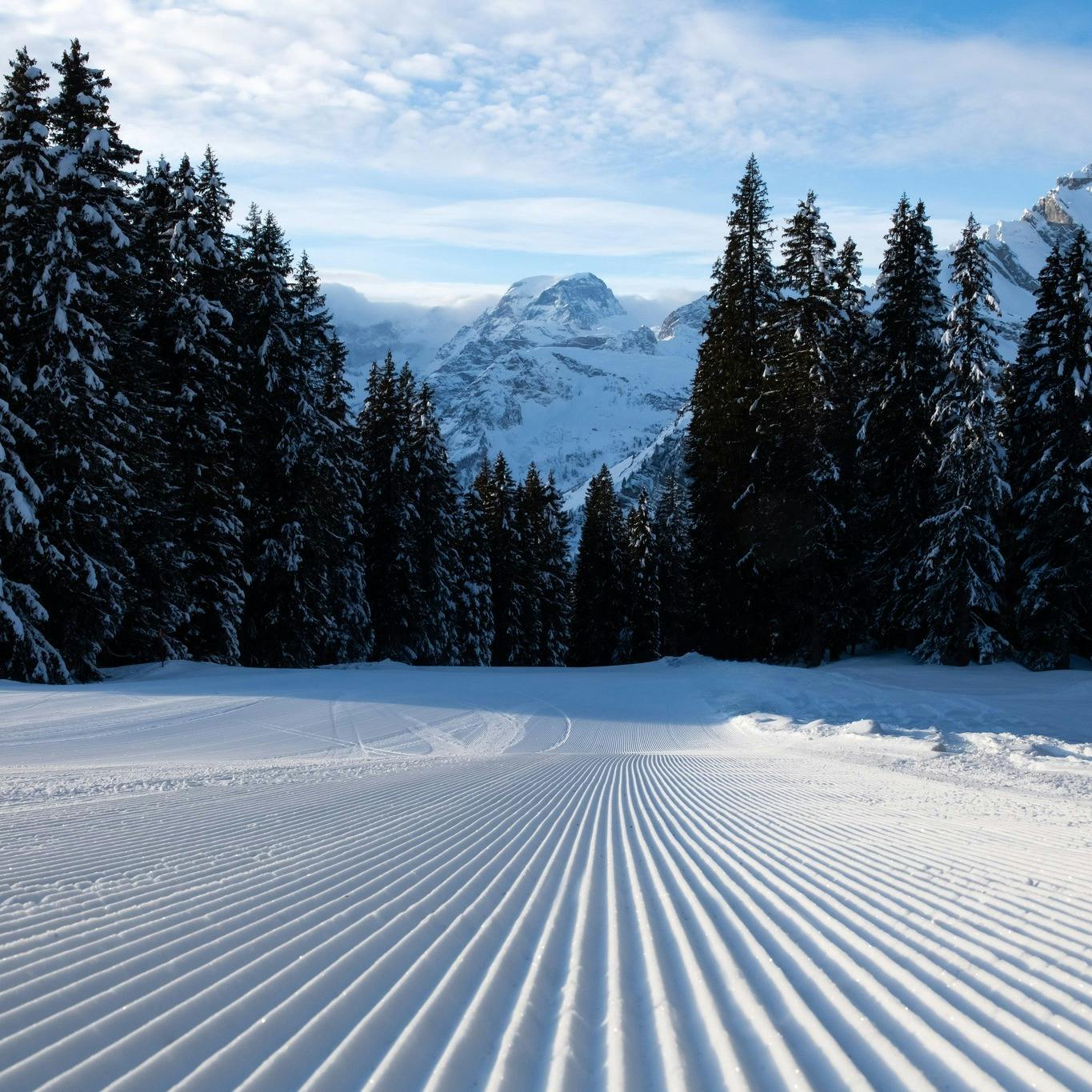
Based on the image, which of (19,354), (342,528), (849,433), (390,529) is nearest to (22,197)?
(19,354)

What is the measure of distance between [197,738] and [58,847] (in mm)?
9008

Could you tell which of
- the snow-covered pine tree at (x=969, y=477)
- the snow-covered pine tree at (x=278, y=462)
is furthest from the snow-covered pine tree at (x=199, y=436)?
the snow-covered pine tree at (x=969, y=477)

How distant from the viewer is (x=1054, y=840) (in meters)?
5.46

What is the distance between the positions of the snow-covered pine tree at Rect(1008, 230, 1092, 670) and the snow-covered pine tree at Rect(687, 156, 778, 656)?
8.29m

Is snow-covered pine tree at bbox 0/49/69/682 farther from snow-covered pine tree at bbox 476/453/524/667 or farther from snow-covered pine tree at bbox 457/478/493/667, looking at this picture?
snow-covered pine tree at bbox 476/453/524/667

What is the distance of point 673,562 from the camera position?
5044 centimetres

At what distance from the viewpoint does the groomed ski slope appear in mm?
2232

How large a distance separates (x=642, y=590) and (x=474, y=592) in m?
9.88

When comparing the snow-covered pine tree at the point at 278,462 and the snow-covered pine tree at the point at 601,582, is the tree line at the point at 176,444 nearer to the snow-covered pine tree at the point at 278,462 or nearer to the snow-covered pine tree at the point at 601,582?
the snow-covered pine tree at the point at 278,462

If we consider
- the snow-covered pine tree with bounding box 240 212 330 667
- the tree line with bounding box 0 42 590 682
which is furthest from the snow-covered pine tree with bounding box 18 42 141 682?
the snow-covered pine tree with bounding box 240 212 330 667

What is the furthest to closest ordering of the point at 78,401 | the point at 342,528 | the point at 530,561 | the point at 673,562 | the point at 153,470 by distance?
1. the point at 673,562
2. the point at 530,561
3. the point at 342,528
4. the point at 153,470
5. the point at 78,401

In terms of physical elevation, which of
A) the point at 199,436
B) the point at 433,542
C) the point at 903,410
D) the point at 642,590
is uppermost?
the point at 903,410

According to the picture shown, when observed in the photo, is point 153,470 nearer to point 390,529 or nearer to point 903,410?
point 390,529

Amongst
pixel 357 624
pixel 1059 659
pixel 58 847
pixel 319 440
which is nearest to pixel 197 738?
pixel 58 847
